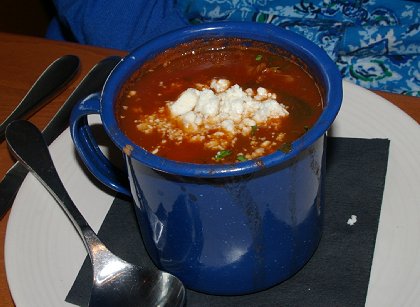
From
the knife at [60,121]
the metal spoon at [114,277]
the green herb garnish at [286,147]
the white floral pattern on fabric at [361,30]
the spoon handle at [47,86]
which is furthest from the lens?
the white floral pattern on fabric at [361,30]

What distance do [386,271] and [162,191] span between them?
0.31 metres

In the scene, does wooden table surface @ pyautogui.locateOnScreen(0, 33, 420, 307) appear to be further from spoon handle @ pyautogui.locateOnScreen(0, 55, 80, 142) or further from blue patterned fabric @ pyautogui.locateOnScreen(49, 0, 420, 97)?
blue patterned fabric @ pyautogui.locateOnScreen(49, 0, 420, 97)

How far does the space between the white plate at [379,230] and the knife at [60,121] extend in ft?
0.15

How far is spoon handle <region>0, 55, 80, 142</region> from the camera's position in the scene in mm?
1212

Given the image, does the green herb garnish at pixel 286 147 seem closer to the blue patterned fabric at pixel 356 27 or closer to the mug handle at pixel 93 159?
the mug handle at pixel 93 159

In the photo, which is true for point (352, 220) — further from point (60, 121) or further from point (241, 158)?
point (60, 121)

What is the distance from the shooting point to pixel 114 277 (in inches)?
35.0

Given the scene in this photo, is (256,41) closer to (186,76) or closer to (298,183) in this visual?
(186,76)

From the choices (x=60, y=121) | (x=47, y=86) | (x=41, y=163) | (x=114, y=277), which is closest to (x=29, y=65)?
(x=47, y=86)

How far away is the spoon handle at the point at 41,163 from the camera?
95 centimetres

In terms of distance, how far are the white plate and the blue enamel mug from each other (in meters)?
0.10

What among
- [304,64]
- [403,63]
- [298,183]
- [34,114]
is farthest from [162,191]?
[403,63]

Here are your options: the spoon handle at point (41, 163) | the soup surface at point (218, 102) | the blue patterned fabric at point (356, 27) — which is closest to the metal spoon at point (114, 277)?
the spoon handle at point (41, 163)

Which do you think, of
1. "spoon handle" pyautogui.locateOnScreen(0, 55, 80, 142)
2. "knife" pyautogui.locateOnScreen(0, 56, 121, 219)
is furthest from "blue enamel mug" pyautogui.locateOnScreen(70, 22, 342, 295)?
"spoon handle" pyautogui.locateOnScreen(0, 55, 80, 142)
